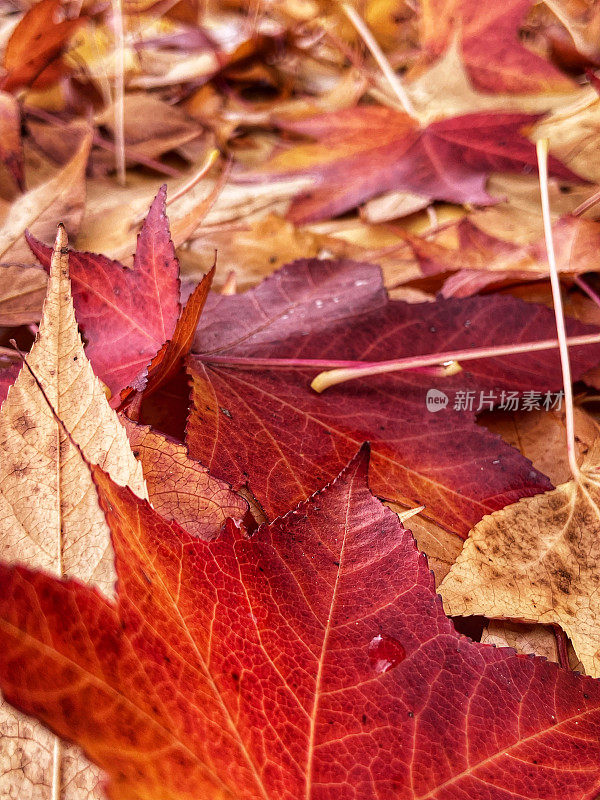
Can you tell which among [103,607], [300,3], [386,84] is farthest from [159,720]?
[300,3]

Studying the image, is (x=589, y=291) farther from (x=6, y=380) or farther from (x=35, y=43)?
(x=35, y=43)

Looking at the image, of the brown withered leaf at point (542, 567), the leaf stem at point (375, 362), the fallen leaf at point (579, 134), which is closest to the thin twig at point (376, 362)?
the leaf stem at point (375, 362)

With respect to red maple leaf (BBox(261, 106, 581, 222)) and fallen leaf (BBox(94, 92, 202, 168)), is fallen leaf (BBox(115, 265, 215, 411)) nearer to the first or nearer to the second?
red maple leaf (BBox(261, 106, 581, 222))

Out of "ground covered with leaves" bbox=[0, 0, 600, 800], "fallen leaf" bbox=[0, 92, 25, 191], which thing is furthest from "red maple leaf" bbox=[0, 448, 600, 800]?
"fallen leaf" bbox=[0, 92, 25, 191]

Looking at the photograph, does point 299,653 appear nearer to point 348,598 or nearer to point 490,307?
point 348,598

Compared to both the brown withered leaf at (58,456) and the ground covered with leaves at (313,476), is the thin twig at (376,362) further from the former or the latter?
the brown withered leaf at (58,456)

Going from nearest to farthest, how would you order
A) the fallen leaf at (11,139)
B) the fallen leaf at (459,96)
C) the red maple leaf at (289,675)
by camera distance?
the red maple leaf at (289,675), the fallen leaf at (11,139), the fallen leaf at (459,96)
